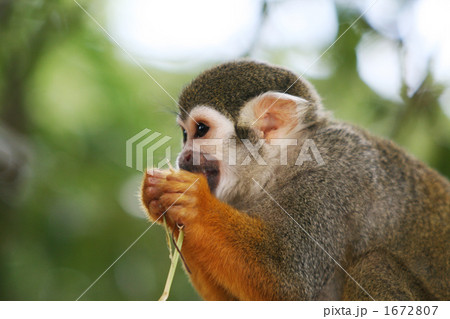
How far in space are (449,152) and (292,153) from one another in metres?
1.13

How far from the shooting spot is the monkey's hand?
1.66m

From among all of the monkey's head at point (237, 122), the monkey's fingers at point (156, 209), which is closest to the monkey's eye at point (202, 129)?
the monkey's head at point (237, 122)

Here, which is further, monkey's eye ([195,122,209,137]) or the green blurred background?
the green blurred background

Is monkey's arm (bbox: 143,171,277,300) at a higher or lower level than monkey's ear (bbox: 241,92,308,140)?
lower

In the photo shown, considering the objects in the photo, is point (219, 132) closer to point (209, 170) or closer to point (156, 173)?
point (209, 170)

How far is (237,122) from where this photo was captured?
2031 millimetres

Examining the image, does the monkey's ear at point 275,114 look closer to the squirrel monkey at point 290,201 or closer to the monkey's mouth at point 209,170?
the squirrel monkey at point 290,201

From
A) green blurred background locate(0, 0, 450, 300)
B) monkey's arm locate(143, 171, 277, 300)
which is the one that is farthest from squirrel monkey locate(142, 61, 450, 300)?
green blurred background locate(0, 0, 450, 300)

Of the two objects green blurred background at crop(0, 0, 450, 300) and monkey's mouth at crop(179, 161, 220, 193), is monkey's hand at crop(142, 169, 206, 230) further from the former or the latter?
green blurred background at crop(0, 0, 450, 300)

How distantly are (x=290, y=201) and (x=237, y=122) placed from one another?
435 mm

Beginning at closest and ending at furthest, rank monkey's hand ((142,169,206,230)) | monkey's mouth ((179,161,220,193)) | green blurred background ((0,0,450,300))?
monkey's hand ((142,169,206,230)) → monkey's mouth ((179,161,220,193)) → green blurred background ((0,0,450,300))

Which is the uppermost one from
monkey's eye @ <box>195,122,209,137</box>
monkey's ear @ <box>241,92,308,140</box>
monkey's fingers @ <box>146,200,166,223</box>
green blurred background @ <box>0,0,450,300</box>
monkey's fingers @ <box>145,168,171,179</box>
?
monkey's ear @ <box>241,92,308,140</box>

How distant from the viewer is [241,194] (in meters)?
2.11

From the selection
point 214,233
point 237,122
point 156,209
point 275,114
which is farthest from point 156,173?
point 275,114
